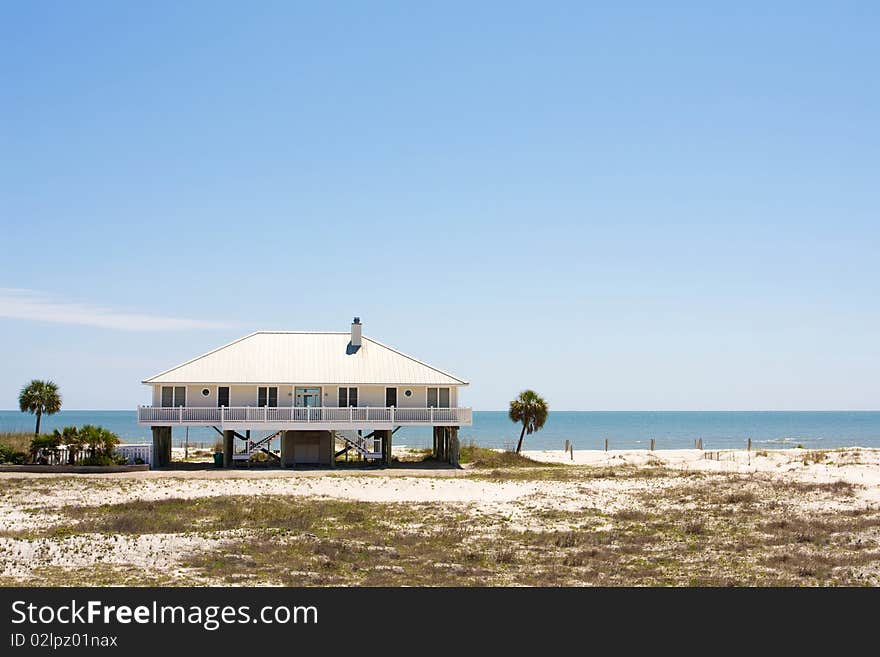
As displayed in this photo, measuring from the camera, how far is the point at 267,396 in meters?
42.8

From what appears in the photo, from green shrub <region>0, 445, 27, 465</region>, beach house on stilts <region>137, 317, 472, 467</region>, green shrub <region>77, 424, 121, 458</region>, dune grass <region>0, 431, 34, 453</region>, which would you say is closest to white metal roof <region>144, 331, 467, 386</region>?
beach house on stilts <region>137, 317, 472, 467</region>

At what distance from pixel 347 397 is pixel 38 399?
20.0 m

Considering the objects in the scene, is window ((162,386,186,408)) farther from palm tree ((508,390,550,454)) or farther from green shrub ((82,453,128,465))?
palm tree ((508,390,550,454))

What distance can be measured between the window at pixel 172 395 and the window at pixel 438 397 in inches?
456

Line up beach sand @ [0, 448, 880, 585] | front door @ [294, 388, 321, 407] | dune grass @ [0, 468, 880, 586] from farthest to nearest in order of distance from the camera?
front door @ [294, 388, 321, 407] → beach sand @ [0, 448, 880, 585] → dune grass @ [0, 468, 880, 586]

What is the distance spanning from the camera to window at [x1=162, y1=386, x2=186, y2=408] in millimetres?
42500

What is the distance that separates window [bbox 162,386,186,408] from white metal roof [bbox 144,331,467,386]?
Answer: 65 cm

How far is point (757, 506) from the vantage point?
27062 millimetres

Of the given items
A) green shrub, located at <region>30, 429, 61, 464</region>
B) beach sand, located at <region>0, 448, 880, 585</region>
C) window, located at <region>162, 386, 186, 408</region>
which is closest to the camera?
beach sand, located at <region>0, 448, 880, 585</region>
